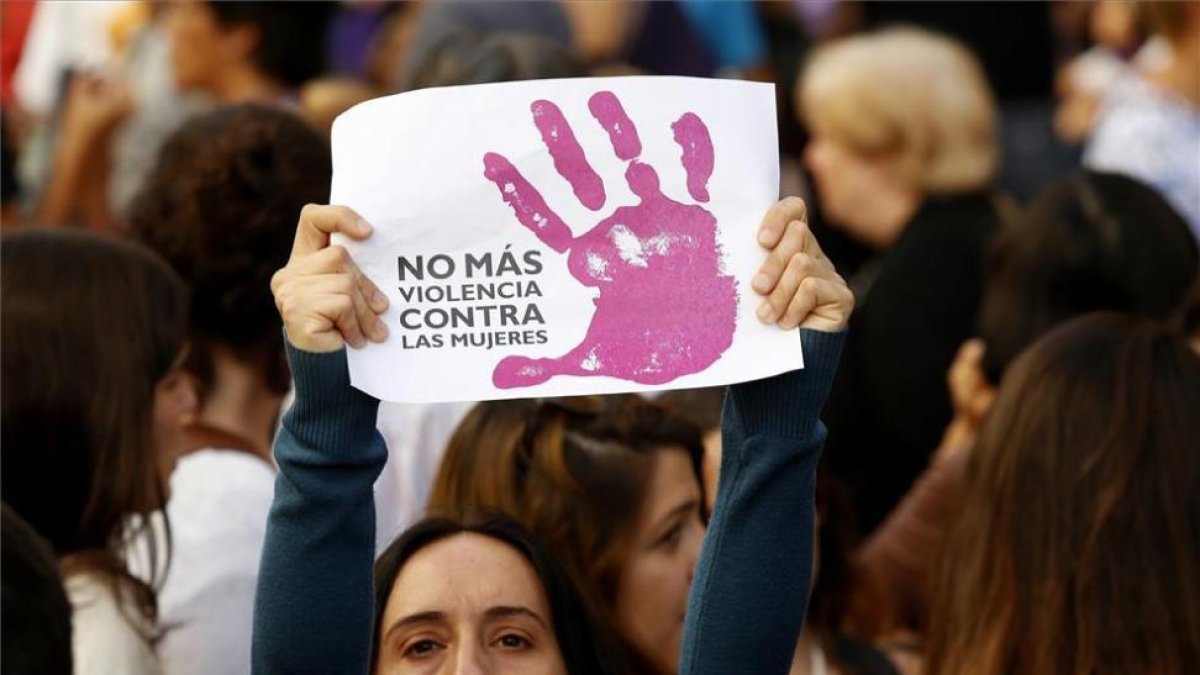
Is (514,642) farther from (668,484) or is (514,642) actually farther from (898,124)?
(898,124)

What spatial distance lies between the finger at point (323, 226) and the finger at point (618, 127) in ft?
1.01

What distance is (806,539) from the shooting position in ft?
8.70

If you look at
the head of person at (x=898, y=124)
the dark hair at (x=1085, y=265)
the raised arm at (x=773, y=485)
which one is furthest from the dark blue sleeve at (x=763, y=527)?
the head of person at (x=898, y=124)

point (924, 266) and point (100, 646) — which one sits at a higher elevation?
point (924, 266)

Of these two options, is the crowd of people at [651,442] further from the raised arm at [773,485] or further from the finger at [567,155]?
the finger at [567,155]

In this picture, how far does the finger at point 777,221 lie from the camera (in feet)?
8.61

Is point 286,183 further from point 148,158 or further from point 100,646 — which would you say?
point 148,158

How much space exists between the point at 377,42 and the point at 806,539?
5.83 metres

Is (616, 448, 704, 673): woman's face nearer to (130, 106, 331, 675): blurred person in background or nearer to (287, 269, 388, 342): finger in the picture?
(130, 106, 331, 675): blurred person in background

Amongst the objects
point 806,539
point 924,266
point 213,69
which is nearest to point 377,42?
point 213,69

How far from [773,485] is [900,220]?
3.16 meters

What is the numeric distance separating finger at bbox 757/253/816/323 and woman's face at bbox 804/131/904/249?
3097 millimetres

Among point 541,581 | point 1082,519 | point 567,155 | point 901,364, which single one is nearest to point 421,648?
point 541,581

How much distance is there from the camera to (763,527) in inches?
103
